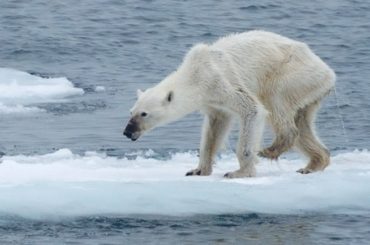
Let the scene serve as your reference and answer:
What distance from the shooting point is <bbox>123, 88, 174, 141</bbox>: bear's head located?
38.3ft

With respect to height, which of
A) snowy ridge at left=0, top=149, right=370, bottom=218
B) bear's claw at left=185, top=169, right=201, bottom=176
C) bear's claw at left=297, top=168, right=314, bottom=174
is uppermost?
bear's claw at left=297, top=168, right=314, bottom=174

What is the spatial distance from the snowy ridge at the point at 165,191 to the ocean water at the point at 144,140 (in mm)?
14

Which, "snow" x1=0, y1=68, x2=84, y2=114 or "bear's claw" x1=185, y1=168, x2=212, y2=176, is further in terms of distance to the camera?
"snow" x1=0, y1=68, x2=84, y2=114

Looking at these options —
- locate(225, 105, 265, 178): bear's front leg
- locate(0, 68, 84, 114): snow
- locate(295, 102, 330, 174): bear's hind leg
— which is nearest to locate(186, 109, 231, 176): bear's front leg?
locate(225, 105, 265, 178): bear's front leg

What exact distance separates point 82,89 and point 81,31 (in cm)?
604

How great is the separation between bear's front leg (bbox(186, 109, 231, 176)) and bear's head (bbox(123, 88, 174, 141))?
63cm

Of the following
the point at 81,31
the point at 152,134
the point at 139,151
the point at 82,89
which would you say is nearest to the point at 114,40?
the point at 81,31

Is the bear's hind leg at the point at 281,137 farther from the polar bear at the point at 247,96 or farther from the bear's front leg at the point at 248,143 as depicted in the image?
the bear's front leg at the point at 248,143

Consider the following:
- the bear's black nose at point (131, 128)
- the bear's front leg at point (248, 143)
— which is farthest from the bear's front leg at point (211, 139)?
the bear's black nose at point (131, 128)

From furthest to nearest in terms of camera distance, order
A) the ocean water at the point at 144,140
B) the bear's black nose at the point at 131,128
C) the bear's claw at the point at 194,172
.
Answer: the bear's claw at the point at 194,172 < the bear's black nose at the point at 131,128 < the ocean water at the point at 144,140

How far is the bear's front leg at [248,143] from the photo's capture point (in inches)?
466

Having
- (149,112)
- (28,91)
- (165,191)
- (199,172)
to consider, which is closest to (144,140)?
(199,172)

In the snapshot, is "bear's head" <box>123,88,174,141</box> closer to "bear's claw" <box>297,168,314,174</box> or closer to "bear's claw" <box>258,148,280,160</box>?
"bear's claw" <box>258,148,280,160</box>

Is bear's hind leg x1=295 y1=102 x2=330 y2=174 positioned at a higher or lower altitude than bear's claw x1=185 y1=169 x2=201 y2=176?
higher
